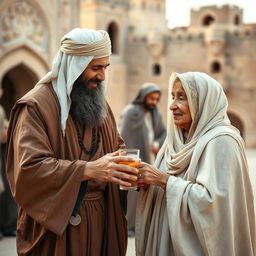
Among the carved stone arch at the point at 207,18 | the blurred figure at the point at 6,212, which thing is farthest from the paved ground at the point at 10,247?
the carved stone arch at the point at 207,18

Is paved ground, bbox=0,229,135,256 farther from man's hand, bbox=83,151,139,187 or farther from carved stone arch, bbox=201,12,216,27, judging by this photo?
carved stone arch, bbox=201,12,216,27

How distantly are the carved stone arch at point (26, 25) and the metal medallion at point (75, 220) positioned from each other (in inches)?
315

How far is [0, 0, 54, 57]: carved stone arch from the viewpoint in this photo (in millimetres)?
10156

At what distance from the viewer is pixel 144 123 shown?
674cm

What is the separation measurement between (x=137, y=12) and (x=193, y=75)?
35.0 metres

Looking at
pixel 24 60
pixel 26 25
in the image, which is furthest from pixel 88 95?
pixel 24 60

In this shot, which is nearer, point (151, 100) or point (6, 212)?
point (6, 212)

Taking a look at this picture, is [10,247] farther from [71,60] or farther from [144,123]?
[71,60]

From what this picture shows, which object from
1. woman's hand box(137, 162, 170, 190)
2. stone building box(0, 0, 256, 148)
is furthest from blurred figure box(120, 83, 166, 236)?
stone building box(0, 0, 256, 148)

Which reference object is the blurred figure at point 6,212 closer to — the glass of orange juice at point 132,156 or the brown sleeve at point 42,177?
the brown sleeve at point 42,177

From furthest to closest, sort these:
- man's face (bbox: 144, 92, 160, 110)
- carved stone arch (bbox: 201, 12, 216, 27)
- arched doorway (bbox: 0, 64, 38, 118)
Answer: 1. carved stone arch (bbox: 201, 12, 216, 27)
2. arched doorway (bbox: 0, 64, 38, 118)
3. man's face (bbox: 144, 92, 160, 110)

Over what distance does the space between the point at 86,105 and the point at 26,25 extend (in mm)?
8115

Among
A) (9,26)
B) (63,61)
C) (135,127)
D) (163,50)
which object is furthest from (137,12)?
(63,61)

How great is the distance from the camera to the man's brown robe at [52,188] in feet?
8.71
